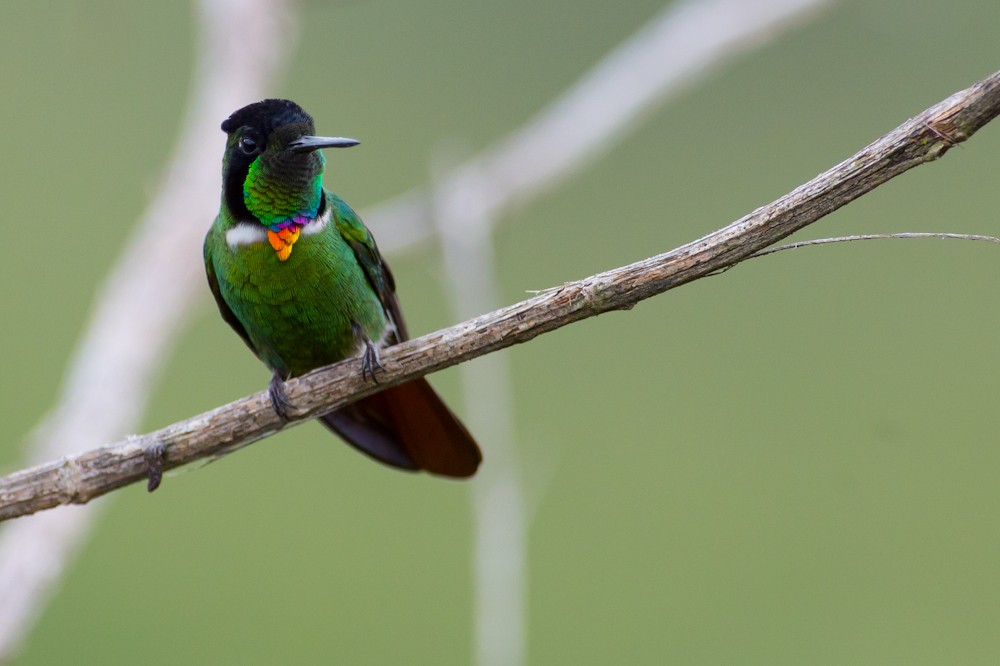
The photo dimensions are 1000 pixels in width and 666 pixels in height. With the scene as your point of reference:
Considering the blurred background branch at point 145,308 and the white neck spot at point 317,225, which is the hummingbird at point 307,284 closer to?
the white neck spot at point 317,225

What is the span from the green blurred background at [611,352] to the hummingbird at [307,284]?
6.45 feet

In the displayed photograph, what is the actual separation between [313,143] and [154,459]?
713mm

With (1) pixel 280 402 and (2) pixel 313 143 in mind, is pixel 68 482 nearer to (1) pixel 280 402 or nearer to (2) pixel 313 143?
(1) pixel 280 402

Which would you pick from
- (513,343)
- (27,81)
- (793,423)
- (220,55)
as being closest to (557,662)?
(793,423)

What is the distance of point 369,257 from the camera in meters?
2.79

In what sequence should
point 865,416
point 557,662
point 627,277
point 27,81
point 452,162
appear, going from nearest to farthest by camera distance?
point 627,277, point 452,162, point 557,662, point 865,416, point 27,81

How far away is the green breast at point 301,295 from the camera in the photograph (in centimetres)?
262

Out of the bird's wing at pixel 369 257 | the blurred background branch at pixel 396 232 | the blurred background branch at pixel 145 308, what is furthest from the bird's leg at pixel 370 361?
the blurred background branch at pixel 145 308

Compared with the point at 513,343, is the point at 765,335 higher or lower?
higher

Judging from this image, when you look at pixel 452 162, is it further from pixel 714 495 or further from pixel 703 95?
pixel 703 95

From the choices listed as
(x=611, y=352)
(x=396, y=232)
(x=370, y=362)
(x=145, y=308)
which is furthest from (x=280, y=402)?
(x=611, y=352)

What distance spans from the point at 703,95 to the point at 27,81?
13.1 ft

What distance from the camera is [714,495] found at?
19.5 feet

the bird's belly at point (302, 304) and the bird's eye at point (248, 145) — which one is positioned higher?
the bird's eye at point (248, 145)
